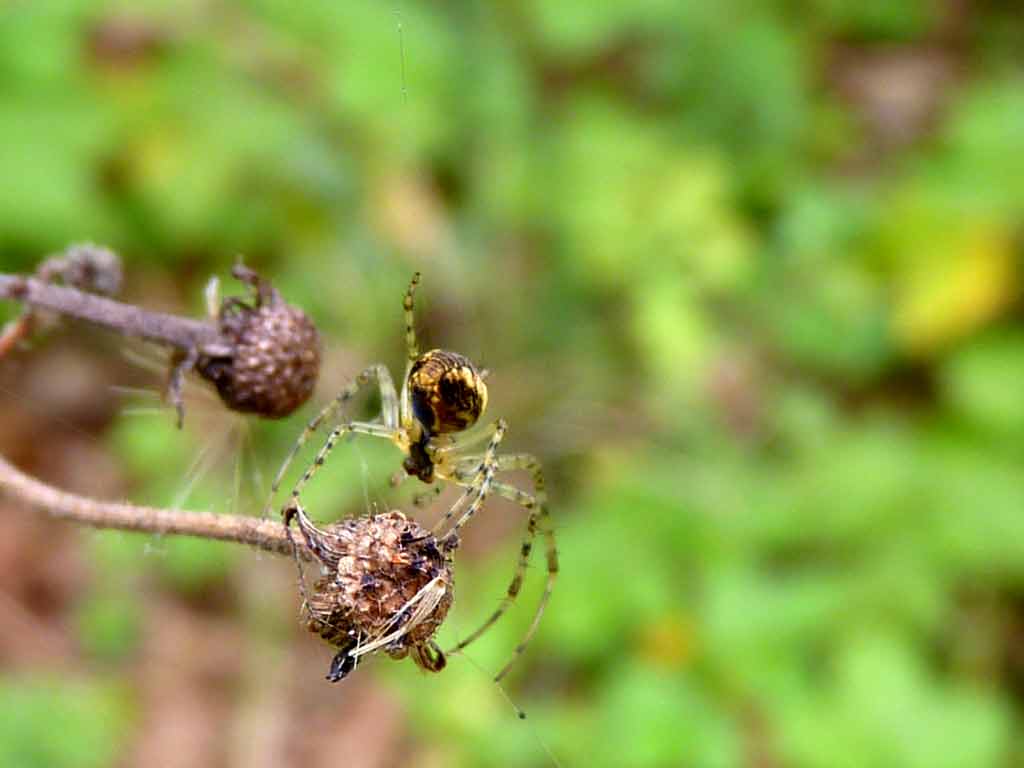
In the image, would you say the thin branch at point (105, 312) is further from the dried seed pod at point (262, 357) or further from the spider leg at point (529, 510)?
the spider leg at point (529, 510)

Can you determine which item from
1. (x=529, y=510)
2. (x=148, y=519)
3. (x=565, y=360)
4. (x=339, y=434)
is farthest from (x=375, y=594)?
(x=565, y=360)

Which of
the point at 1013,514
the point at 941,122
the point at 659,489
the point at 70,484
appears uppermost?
the point at 941,122

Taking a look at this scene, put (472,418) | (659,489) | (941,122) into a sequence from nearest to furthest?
(472,418), (659,489), (941,122)

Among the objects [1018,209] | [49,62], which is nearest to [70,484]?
[49,62]

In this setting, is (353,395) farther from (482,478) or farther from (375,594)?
(375,594)

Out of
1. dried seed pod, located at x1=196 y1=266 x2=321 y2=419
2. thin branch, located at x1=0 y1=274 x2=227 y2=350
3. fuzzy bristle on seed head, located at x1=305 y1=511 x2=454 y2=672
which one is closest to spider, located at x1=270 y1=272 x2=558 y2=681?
dried seed pod, located at x1=196 y1=266 x2=321 y2=419

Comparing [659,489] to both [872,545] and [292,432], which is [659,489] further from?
[292,432]

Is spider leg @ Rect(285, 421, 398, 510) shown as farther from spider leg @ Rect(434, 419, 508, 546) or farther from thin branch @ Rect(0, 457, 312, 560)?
thin branch @ Rect(0, 457, 312, 560)

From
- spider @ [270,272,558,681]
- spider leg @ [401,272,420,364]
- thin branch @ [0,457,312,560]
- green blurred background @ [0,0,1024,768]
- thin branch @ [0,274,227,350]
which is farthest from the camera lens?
green blurred background @ [0,0,1024,768]
